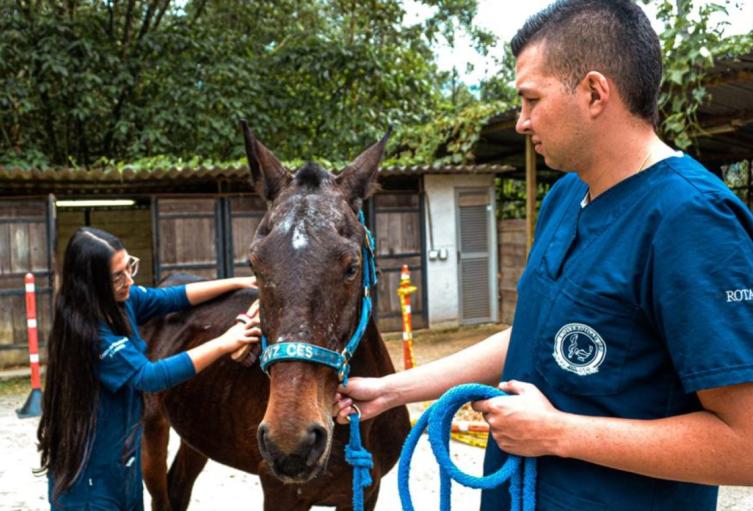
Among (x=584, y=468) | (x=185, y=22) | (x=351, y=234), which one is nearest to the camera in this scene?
(x=584, y=468)

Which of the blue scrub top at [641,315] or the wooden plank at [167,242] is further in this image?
the wooden plank at [167,242]

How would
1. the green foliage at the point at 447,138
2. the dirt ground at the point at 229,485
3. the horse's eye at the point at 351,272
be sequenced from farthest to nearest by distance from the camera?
the green foliage at the point at 447,138, the dirt ground at the point at 229,485, the horse's eye at the point at 351,272

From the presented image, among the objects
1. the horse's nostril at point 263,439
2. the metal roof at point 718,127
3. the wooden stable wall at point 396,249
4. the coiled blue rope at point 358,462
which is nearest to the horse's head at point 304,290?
the horse's nostril at point 263,439

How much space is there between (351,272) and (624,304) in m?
1.00

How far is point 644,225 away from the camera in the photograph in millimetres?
1082

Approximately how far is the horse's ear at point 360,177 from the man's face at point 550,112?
1.09 meters

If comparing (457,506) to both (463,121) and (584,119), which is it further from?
(463,121)

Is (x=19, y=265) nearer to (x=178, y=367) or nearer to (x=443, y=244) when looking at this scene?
(x=443, y=244)

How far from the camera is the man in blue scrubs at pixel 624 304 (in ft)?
3.28

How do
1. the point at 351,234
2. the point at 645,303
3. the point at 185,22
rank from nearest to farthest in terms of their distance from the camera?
1. the point at 645,303
2. the point at 351,234
3. the point at 185,22

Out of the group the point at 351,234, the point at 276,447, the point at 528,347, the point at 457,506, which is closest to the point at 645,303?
the point at 528,347

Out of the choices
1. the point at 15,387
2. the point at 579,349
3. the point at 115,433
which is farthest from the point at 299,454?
the point at 15,387

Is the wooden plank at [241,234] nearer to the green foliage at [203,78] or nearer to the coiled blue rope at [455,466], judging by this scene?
the green foliage at [203,78]

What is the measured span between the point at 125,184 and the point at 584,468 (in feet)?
31.3
